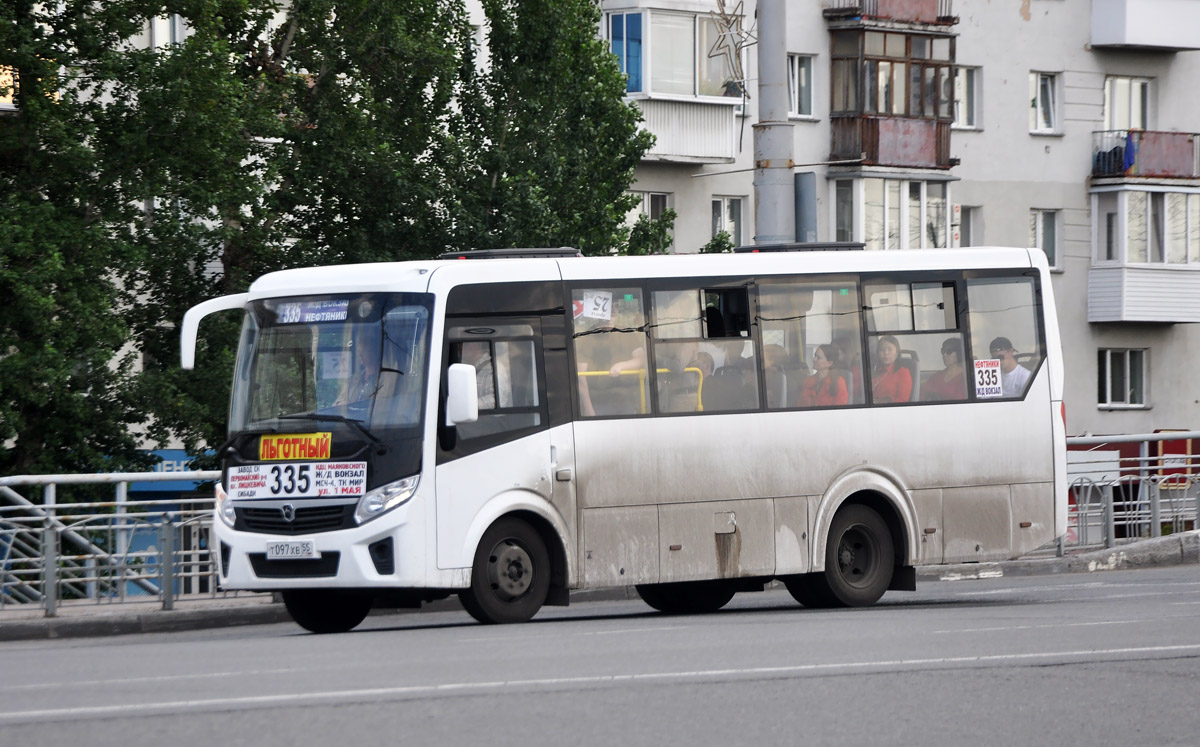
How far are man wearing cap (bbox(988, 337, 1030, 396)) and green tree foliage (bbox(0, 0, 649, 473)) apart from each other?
A: 11895 millimetres

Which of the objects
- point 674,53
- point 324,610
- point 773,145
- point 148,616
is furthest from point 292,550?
point 674,53

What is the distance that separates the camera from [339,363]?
15258 mm

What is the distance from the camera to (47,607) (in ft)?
58.6

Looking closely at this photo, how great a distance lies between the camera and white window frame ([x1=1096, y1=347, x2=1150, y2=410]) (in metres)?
49.1

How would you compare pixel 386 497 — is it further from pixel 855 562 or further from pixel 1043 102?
pixel 1043 102

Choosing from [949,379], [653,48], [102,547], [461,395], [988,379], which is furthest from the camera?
[653,48]

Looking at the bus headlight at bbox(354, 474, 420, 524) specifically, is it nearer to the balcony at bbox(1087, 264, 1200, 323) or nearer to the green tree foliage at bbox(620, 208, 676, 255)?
the green tree foliage at bbox(620, 208, 676, 255)

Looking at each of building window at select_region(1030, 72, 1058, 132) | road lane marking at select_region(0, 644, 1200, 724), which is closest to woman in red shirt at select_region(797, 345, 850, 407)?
road lane marking at select_region(0, 644, 1200, 724)

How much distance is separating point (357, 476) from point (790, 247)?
476cm

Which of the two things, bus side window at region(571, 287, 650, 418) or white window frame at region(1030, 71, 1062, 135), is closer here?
bus side window at region(571, 287, 650, 418)

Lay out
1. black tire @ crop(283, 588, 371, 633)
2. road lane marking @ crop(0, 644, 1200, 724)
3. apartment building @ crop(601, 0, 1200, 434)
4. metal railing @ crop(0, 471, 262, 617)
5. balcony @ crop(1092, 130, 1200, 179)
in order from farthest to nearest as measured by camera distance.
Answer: balcony @ crop(1092, 130, 1200, 179) → apartment building @ crop(601, 0, 1200, 434) → metal railing @ crop(0, 471, 262, 617) → black tire @ crop(283, 588, 371, 633) → road lane marking @ crop(0, 644, 1200, 724)

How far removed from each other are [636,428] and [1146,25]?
1433 inches

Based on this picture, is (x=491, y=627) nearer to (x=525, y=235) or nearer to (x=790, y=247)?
(x=790, y=247)

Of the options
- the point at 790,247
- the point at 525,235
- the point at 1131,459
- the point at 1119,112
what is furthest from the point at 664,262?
the point at 1119,112
